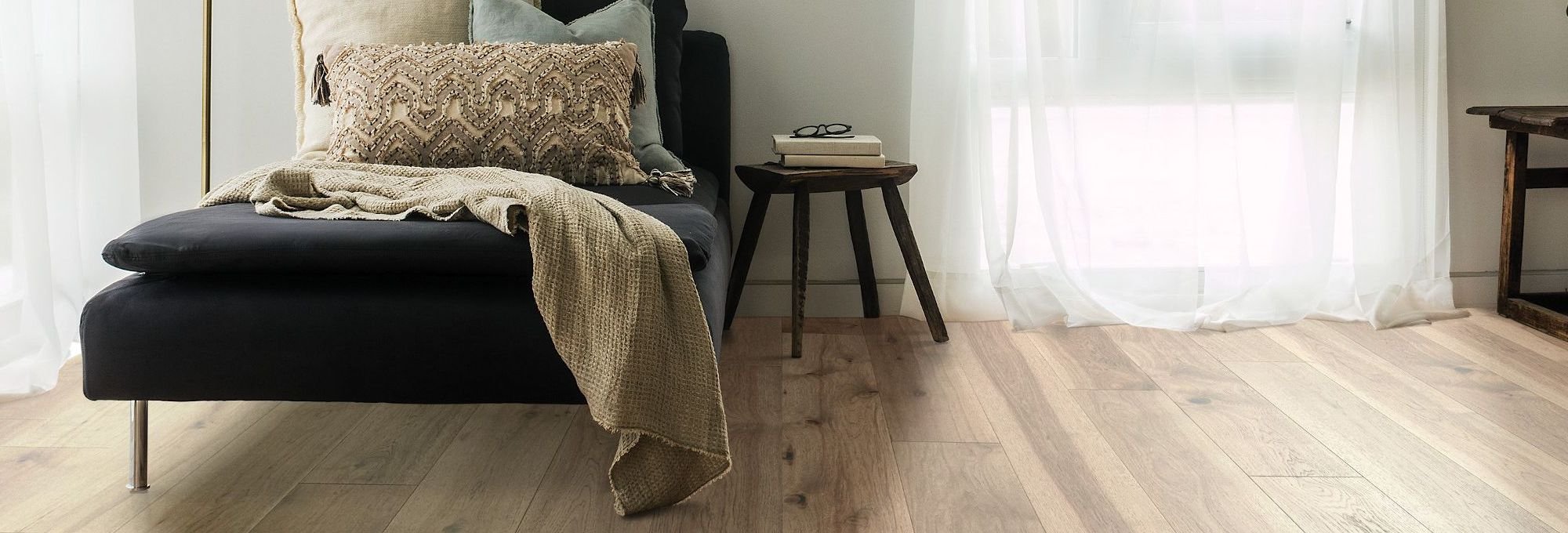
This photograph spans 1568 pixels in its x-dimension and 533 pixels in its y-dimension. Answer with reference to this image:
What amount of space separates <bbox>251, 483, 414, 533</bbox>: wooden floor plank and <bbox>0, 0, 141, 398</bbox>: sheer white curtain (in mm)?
1003

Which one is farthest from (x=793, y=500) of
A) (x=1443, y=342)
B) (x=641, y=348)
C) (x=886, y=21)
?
(x=1443, y=342)

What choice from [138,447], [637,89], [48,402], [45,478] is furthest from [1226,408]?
[48,402]

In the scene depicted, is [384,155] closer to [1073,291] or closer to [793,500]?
[793,500]

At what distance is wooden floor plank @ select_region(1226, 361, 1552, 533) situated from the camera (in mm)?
1739

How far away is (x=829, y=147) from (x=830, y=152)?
0.01 metres

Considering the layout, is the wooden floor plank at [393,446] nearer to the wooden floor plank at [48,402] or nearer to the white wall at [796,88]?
the wooden floor plank at [48,402]

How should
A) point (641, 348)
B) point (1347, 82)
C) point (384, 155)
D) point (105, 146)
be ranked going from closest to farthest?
point (641, 348) → point (384, 155) → point (105, 146) → point (1347, 82)

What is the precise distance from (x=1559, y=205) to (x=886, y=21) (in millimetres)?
1987

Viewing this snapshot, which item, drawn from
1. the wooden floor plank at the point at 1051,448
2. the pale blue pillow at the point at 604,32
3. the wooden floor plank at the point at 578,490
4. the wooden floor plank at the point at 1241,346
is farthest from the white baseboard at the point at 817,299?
the wooden floor plank at the point at 578,490

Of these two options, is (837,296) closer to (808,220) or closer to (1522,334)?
(808,220)

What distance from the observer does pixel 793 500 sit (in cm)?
182

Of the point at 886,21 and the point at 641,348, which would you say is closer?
the point at 641,348

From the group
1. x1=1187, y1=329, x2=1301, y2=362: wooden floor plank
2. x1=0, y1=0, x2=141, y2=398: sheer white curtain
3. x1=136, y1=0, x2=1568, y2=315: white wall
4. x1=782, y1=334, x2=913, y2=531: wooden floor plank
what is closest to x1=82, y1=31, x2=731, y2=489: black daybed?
x1=782, y1=334, x2=913, y2=531: wooden floor plank

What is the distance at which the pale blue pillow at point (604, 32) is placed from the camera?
100 inches
